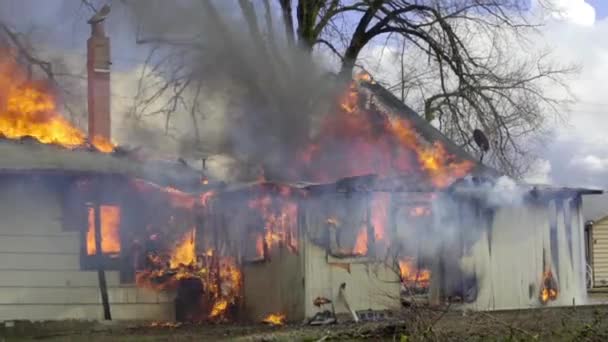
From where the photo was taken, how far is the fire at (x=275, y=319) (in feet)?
49.0

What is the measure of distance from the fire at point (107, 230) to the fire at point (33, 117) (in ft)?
7.19

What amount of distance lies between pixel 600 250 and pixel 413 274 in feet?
57.9

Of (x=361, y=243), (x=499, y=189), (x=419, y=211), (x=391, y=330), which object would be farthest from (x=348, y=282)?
(x=499, y=189)

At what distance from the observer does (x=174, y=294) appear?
1522cm

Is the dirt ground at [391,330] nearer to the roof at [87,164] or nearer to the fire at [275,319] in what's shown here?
the fire at [275,319]

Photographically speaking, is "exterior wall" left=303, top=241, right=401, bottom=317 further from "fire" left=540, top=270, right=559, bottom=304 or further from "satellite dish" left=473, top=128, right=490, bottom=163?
"satellite dish" left=473, top=128, right=490, bottom=163

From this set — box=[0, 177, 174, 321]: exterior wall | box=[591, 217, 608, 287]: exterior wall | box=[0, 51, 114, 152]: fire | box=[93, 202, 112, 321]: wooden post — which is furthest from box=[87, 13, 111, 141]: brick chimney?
box=[591, 217, 608, 287]: exterior wall

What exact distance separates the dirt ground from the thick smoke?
16.2 ft

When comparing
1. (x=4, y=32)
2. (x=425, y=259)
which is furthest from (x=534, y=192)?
(x=4, y=32)

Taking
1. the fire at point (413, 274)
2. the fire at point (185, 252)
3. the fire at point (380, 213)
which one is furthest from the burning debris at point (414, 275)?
the fire at point (185, 252)

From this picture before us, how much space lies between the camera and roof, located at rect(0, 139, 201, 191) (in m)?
13.9

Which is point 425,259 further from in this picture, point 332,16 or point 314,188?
point 332,16

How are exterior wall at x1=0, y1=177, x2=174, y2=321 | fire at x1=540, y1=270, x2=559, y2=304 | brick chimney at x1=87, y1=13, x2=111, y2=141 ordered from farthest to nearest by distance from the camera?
1. brick chimney at x1=87, y1=13, x2=111, y2=141
2. fire at x1=540, y1=270, x2=559, y2=304
3. exterior wall at x1=0, y1=177, x2=174, y2=321

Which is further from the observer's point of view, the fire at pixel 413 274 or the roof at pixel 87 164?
the fire at pixel 413 274
